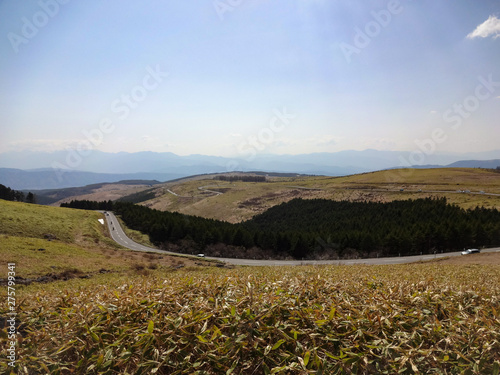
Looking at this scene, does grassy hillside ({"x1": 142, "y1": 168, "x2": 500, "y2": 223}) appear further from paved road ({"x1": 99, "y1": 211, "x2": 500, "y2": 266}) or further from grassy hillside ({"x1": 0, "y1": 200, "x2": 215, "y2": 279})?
grassy hillside ({"x1": 0, "y1": 200, "x2": 215, "y2": 279})

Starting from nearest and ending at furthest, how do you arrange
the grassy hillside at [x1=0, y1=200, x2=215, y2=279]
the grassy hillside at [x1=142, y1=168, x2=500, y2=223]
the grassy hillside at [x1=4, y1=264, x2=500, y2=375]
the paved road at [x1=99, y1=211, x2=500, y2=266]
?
the grassy hillside at [x1=4, y1=264, x2=500, y2=375] → the grassy hillside at [x1=0, y1=200, x2=215, y2=279] → the paved road at [x1=99, y1=211, x2=500, y2=266] → the grassy hillside at [x1=142, y1=168, x2=500, y2=223]

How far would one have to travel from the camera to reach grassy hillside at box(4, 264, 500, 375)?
2.39 meters

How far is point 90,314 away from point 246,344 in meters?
1.91

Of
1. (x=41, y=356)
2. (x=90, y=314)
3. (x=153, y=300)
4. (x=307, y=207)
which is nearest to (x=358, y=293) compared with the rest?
(x=153, y=300)

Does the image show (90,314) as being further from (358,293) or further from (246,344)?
(358,293)

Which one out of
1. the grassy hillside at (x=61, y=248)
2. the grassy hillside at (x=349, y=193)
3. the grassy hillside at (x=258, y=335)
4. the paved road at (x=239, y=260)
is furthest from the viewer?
the grassy hillside at (x=349, y=193)

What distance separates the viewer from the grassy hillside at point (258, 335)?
2391mm

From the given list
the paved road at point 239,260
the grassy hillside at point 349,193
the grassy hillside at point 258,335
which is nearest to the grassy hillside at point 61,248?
the paved road at point 239,260

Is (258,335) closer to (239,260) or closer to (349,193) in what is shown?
(239,260)

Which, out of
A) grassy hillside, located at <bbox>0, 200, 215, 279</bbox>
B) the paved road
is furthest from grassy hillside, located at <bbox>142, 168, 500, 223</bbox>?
grassy hillside, located at <bbox>0, 200, 215, 279</bbox>

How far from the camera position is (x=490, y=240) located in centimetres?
4556

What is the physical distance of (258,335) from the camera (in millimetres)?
2736

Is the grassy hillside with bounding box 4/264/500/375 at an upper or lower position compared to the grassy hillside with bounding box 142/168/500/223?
upper

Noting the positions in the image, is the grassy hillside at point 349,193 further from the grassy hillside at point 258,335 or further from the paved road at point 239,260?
the grassy hillside at point 258,335
